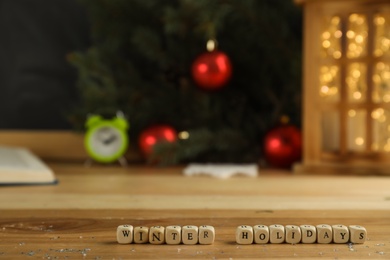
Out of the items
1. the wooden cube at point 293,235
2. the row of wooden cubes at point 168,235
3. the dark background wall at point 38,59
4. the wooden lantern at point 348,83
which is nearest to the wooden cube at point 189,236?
the row of wooden cubes at point 168,235

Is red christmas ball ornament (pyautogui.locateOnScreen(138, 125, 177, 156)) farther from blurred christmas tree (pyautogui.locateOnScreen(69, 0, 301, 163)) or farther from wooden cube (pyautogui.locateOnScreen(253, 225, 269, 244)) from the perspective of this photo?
wooden cube (pyautogui.locateOnScreen(253, 225, 269, 244))

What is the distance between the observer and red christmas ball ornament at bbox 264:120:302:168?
4.46ft

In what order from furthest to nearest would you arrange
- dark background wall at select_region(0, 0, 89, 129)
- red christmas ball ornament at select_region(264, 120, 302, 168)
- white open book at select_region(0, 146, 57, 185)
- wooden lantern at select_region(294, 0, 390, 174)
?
dark background wall at select_region(0, 0, 89, 129) < red christmas ball ornament at select_region(264, 120, 302, 168) < wooden lantern at select_region(294, 0, 390, 174) < white open book at select_region(0, 146, 57, 185)

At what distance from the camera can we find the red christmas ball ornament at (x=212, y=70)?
4.59 feet

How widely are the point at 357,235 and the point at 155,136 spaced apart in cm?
82

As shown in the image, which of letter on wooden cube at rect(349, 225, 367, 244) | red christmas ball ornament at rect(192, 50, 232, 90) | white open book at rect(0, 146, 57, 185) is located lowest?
letter on wooden cube at rect(349, 225, 367, 244)

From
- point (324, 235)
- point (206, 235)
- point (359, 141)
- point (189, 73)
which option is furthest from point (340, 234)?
point (189, 73)

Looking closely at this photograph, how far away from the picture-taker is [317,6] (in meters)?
1.26

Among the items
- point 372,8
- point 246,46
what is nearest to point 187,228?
point 372,8

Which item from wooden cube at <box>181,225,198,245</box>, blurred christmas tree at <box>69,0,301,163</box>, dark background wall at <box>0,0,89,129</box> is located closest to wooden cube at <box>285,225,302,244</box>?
wooden cube at <box>181,225,198,245</box>

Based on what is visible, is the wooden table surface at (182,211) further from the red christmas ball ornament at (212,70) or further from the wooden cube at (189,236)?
the red christmas ball ornament at (212,70)

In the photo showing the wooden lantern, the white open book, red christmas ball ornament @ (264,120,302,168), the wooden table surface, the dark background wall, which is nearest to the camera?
the wooden table surface

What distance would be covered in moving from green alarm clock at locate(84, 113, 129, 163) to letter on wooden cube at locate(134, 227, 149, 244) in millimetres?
761

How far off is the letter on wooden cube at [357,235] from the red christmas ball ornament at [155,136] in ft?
2.57
